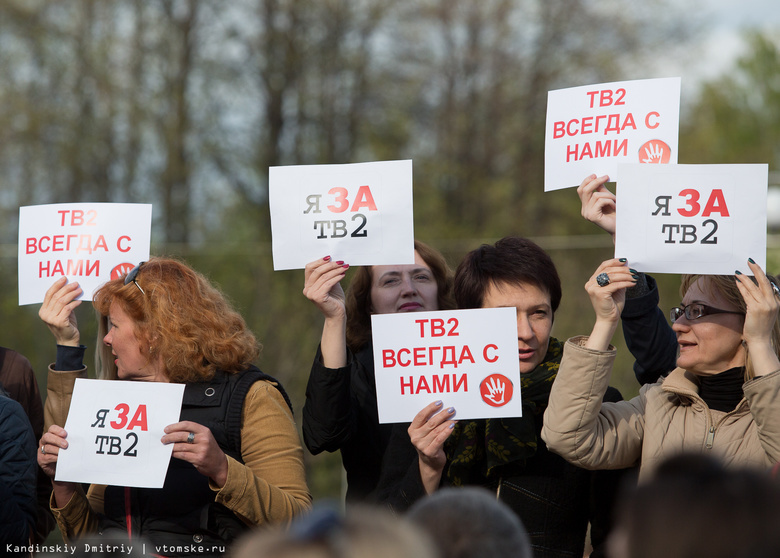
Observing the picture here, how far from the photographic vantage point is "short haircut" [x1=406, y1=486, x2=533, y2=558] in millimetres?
1952

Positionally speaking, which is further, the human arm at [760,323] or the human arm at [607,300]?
the human arm at [607,300]

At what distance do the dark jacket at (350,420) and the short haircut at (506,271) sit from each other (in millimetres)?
552

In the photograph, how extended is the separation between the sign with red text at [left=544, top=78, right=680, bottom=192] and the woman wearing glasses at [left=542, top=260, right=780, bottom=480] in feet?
1.91

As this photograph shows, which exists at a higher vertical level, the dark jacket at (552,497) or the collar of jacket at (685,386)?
the collar of jacket at (685,386)

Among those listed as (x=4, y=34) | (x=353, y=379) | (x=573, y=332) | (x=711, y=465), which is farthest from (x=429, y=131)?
(x=711, y=465)

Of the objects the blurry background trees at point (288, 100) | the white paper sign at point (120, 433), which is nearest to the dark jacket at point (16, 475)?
the white paper sign at point (120, 433)

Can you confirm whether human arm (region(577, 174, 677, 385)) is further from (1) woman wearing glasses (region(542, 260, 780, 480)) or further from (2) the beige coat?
(2) the beige coat

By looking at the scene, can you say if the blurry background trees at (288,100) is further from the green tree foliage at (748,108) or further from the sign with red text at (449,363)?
the sign with red text at (449,363)

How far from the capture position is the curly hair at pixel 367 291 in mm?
4422

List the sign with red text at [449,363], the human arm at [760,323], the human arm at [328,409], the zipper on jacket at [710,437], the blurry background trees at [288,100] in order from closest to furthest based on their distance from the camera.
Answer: the human arm at [760,323] → the zipper on jacket at [710,437] → the sign with red text at [449,363] → the human arm at [328,409] → the blurry background trees at [288,100]

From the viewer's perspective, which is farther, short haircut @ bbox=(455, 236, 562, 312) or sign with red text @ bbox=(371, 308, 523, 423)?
short haircut @ bbox=(455, 236, 562, 312)

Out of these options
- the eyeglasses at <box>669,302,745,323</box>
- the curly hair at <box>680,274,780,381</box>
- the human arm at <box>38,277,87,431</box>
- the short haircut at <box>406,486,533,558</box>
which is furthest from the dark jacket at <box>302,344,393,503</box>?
the short haircut at <box>406,486,533,558</box>

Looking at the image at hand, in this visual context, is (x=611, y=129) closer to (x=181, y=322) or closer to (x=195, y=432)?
(x=181, y=322)

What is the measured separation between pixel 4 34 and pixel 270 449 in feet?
47.3
